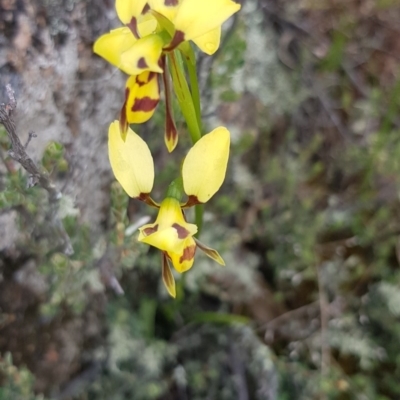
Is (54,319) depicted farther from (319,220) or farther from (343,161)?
(343,161)

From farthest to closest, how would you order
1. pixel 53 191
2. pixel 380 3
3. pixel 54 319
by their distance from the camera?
1. pixel 380 3
2. pixel 54 319
3. pixel 53 191

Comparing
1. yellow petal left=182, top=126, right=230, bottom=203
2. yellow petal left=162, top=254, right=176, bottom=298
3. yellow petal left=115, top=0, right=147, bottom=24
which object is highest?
yellow petal left=115, top=0, right=147, bottom=24

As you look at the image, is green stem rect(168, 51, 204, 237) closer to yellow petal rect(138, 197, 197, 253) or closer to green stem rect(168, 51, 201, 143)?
green stem rect(168, 51, 201, 143)

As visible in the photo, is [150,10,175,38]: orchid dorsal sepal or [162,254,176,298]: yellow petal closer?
[150,10,175,38]: orchid dorsal sepal

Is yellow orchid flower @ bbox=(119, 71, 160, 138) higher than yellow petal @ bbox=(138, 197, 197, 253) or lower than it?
higher

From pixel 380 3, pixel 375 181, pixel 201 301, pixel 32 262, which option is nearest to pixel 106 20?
pixel 32 262

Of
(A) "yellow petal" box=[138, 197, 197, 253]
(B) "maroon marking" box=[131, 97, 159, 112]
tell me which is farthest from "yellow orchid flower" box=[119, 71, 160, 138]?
(A) "yellow petal" box=[138, 197, 197, 253]

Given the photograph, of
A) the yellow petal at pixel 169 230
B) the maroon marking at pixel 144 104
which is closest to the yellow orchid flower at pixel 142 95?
the maroon marking at pixel 144 104
